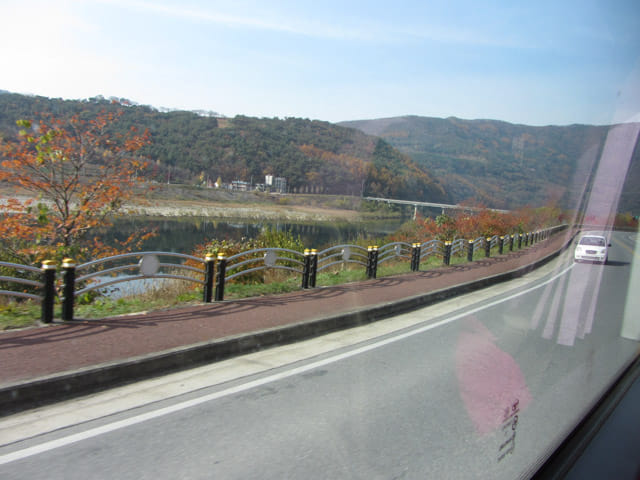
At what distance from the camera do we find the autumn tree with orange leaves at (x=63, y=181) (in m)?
10.5

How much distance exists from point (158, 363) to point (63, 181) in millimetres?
8171

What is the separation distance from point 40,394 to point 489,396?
4.51 metres

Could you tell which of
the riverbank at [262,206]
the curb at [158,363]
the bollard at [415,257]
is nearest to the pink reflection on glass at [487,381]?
the curb at [158,363]

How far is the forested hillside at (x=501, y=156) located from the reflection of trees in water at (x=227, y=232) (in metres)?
7.54

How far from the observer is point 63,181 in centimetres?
1165

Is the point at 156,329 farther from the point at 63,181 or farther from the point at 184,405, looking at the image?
the point at 63,181

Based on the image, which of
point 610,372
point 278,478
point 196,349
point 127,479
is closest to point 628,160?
point 610,372

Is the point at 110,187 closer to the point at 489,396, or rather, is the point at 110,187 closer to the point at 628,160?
the point at 489,396

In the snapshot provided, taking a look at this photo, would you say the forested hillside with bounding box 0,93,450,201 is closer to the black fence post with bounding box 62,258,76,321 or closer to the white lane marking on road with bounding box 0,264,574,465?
the black fence post with bounding box 62,258,76,321

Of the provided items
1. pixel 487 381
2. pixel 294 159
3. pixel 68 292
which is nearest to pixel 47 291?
pixel 68 292

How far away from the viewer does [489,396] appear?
5.10 metres

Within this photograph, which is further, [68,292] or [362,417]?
[68,292]

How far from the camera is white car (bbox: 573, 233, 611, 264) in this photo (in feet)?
69.6

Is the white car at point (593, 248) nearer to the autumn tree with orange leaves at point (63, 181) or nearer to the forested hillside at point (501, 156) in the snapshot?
the forested hillside at point (501, 156)
